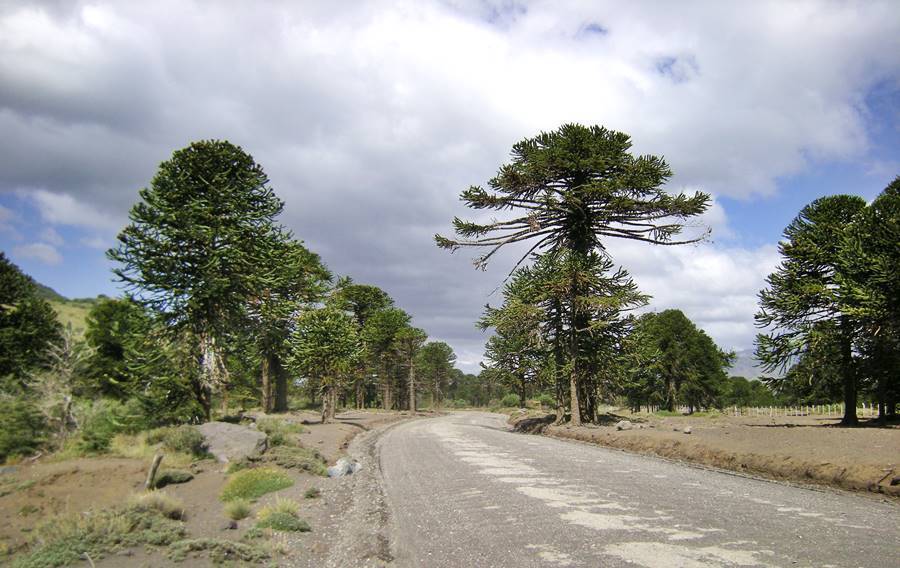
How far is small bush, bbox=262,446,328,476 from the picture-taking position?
13164mm

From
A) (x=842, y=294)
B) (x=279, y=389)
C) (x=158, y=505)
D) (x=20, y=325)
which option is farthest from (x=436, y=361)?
(x=158, y=505)

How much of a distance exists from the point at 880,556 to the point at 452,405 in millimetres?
105073

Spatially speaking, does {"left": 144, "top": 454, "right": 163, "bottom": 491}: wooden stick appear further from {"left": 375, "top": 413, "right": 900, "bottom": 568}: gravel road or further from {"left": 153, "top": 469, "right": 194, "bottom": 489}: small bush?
{"left": 375, "top": 413, "right": 900, "bottom": 568}: gravel road

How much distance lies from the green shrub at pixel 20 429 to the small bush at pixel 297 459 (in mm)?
7573

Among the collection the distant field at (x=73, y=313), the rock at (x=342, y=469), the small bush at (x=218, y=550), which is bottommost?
the rock at (x=342, y=469)

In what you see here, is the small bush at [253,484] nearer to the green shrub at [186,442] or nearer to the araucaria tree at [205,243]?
the green shrub at [186,442]

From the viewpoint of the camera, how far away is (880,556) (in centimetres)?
519

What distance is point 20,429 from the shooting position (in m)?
15.5

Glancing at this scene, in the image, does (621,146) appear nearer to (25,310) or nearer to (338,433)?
(338,433)

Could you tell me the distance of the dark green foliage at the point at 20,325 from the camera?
25.4 metres

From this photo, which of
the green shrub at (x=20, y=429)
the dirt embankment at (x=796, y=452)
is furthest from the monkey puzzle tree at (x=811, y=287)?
the green shrub at (x=20, y=429)

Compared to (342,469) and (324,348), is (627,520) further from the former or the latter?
(324,348)

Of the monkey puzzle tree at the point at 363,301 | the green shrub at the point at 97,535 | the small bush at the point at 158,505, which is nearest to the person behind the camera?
the green shrub at the point at 97,535

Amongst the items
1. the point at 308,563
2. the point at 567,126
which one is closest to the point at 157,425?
the point at 308,563
